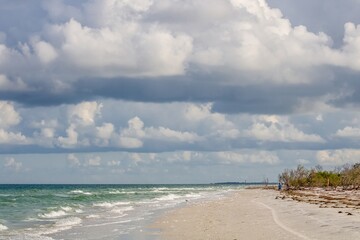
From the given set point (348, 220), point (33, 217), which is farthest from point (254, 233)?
point (33, 217)

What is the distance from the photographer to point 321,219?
3123 cm

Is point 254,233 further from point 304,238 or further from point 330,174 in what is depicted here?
point 330,174

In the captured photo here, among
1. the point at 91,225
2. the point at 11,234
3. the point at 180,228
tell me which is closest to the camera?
the point at 11,234

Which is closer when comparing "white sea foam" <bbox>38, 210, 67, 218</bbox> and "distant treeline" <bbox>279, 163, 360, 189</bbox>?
"white sea foam" <bbox>38, 210, 67, 218</bbox>

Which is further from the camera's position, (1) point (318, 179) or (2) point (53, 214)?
(1) point (318, 179)

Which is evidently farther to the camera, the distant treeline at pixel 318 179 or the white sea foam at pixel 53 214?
the distant treeline at pixel 318 179

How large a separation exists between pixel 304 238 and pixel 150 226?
12.7 metres

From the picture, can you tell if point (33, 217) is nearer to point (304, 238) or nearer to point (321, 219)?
point (321, 219)

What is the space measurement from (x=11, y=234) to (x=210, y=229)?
10.9m

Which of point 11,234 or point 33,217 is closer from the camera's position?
point 11,234

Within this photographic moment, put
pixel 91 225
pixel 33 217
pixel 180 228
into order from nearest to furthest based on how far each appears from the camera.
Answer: pixel 180 228
pixel 91 225
pixel 33 217

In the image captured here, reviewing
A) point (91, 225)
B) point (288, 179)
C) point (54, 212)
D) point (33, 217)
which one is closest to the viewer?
point (91, 225)

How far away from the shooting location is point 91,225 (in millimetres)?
34188

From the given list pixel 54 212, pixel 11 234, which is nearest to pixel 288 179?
pixel 54 212
